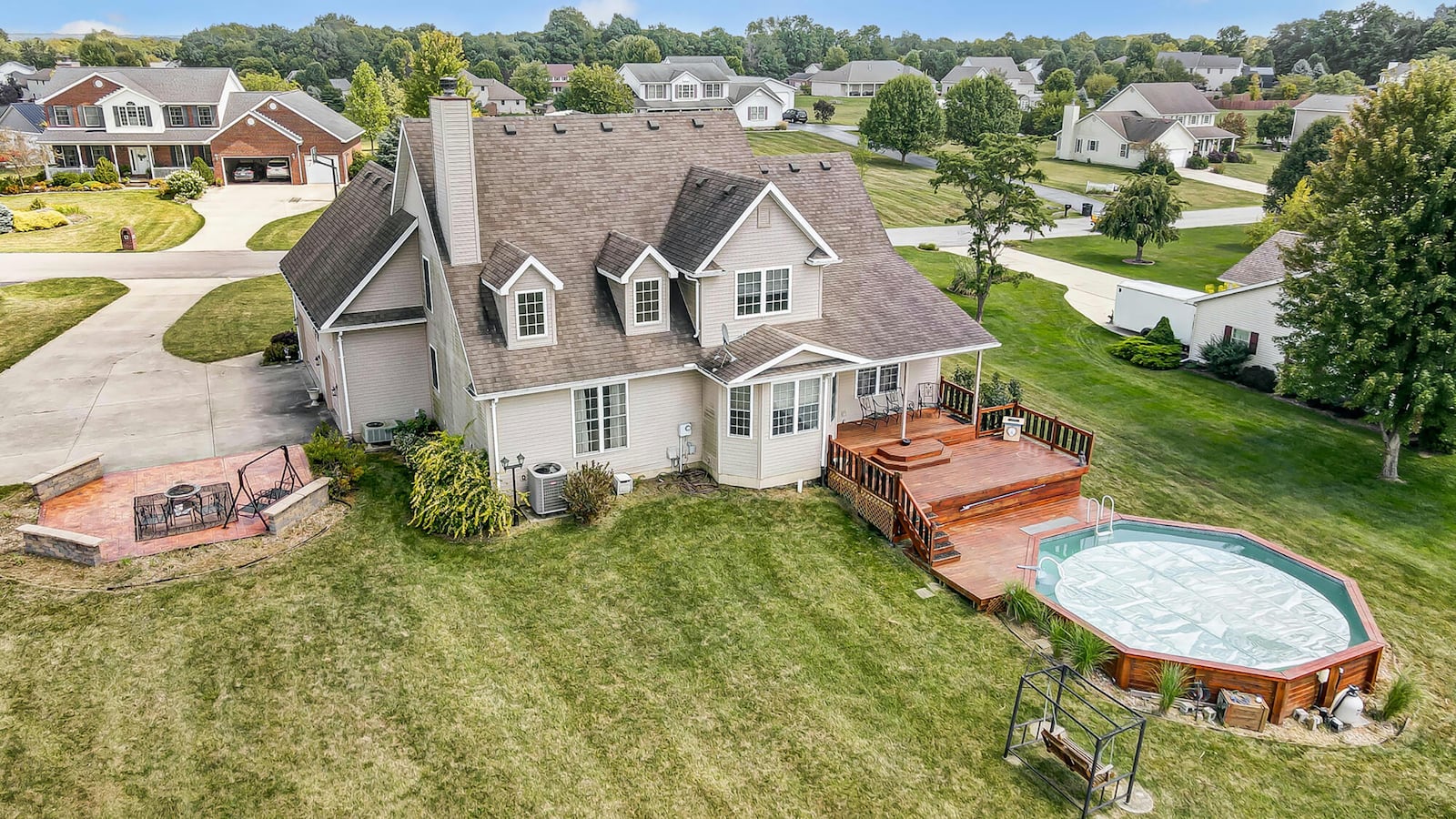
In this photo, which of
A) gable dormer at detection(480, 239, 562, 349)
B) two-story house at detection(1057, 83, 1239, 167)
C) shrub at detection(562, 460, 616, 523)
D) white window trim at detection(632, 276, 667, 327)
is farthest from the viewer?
two-story house at detection(1057, 83, 1239, 167)

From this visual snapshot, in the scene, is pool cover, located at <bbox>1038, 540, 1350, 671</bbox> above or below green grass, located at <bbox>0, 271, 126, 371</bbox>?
below

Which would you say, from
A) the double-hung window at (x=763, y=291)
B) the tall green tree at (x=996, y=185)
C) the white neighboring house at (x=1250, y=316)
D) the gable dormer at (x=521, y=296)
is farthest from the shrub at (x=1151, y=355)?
the gable dormer at (x=521, y=296)

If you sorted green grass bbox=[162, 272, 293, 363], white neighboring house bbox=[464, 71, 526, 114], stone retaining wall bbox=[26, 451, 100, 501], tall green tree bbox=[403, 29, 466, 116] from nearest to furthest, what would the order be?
1. stone retaining wall bbox=[26, 451, 100, 501]
2. green grass bbox=[162, 272, 293, 363]
3. tall green tree bbox=[403, 29, 466, 116]
4. white neighboring house bbox=[464, 71, 526, 114]

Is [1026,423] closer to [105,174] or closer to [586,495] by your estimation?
[586,495]

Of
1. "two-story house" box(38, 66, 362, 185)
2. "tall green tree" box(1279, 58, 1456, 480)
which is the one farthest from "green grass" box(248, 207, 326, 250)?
"tall green tree" box(1279, 58, 1456, 480)

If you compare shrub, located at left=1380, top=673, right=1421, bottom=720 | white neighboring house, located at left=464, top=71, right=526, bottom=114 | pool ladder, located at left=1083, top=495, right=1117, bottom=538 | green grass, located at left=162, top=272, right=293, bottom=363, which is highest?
white neighboring house, located at left=464, top=71, right=526, bottom=114

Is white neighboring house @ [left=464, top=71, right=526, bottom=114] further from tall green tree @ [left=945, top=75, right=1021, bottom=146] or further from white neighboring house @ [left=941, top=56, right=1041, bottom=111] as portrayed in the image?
white neighboring house @ [left=941, top=56, right=1041, bottom=111]

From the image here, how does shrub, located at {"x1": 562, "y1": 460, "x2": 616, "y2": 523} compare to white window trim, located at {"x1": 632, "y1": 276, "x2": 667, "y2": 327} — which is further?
white window trim, located at {"x1": 632, "y1": 276, "x2": 667, "y2": 327}
